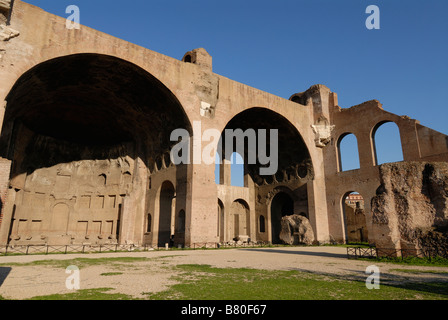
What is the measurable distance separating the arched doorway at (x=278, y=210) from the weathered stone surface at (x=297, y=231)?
189 inches

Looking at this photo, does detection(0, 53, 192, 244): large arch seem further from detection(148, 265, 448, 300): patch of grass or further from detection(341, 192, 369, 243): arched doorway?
detection(341, 192, 369, 243): arched doorway

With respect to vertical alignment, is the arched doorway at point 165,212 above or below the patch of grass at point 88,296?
above

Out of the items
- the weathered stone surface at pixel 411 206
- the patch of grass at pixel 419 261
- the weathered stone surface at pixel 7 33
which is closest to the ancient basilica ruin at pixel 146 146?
the weathered stone surface at pixel 7 33

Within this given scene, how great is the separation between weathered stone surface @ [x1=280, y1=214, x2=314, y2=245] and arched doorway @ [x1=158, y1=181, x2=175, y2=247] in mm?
8165

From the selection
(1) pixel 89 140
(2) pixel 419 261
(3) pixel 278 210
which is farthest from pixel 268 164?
(2) pixel 419 261

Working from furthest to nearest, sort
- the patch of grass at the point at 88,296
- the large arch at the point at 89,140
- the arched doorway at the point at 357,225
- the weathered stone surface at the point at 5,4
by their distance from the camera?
the arched doorway at the point at 357,225
the large arch at the point at 89,140
the weathered stone surface at the point at 5,4
the patch of grass at the point at 88,296

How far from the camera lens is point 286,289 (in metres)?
4.75

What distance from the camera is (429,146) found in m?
18.2

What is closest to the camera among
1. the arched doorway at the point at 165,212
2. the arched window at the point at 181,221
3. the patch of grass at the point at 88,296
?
the patch of grass at the point at 88,296

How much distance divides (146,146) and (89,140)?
5.65 m

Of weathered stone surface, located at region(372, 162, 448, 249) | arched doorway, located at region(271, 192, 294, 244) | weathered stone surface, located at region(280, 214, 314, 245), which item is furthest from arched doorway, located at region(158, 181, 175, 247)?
weathered stone surface, located at region(372, 162, 448, 249)

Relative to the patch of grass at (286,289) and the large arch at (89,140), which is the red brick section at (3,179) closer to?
the large arch at (89,140)

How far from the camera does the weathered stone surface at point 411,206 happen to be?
361 inches
